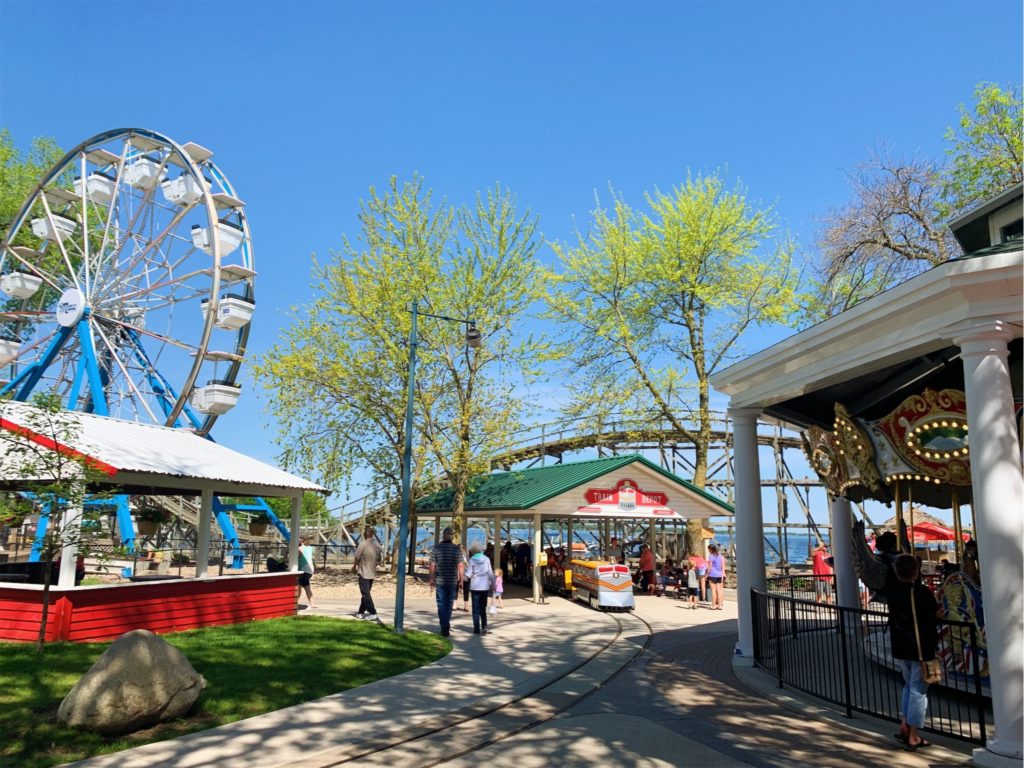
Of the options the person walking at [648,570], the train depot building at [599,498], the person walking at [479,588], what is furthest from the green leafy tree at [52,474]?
the person walking at [648,570]

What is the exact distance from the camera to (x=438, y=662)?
10.6 meters

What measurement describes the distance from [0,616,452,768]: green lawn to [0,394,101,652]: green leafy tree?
1.18m

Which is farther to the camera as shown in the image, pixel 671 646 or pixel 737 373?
pixel 671 646

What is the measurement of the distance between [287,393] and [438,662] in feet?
51.0

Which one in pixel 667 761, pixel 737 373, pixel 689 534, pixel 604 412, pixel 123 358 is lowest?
pixel 667 761

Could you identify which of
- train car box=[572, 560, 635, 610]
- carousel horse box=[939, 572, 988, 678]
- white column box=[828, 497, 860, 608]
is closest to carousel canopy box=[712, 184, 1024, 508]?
white column box=[828, 497, 860, 608]

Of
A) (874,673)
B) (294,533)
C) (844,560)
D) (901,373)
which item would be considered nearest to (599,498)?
(844,560)

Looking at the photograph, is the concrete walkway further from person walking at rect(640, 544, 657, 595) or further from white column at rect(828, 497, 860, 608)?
person walking at rect(640, 544, 657, 595)

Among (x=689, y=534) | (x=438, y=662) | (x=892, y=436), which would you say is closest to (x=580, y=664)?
(x=438, y=662)

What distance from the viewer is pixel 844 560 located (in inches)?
529

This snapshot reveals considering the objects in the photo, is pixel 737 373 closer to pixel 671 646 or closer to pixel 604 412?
pixel 671 646

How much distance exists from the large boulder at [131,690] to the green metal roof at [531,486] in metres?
13.4

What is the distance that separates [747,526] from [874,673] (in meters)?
2.45

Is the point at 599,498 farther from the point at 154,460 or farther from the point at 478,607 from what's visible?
the point at 154,460
